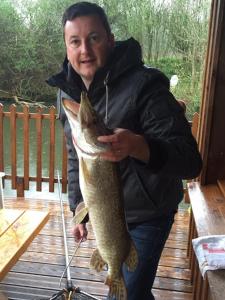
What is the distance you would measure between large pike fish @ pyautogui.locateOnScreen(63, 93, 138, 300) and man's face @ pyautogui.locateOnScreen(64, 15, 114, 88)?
1.37 ft

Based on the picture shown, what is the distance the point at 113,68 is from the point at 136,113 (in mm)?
216

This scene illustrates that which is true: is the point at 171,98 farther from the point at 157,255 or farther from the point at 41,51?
the point at 41,51

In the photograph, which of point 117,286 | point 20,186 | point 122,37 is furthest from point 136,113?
point 122,37

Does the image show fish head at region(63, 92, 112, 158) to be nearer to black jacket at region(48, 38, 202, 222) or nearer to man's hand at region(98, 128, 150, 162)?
man's hand at region(98, 128, 150, 162)

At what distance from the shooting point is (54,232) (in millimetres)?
3475

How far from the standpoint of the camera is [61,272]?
9.22 ft

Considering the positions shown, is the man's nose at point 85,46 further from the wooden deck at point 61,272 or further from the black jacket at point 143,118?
the wooden deck at point 61,272

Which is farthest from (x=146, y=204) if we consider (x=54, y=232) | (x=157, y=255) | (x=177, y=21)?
(x=177, y=21)

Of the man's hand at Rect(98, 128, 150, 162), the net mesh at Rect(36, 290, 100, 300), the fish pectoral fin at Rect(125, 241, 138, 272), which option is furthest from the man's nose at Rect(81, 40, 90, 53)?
the net mesh at Rect(36, 290, 100, 300)

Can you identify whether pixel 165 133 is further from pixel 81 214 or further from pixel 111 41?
pixel 111 41

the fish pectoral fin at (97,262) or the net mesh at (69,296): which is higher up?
the fish pectoral fin at (97,262)

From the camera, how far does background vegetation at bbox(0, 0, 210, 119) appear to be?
1014cm

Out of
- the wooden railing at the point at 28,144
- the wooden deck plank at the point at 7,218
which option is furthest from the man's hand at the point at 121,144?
the wooden railing at the point at 28,144

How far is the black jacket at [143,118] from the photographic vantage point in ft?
4.00
